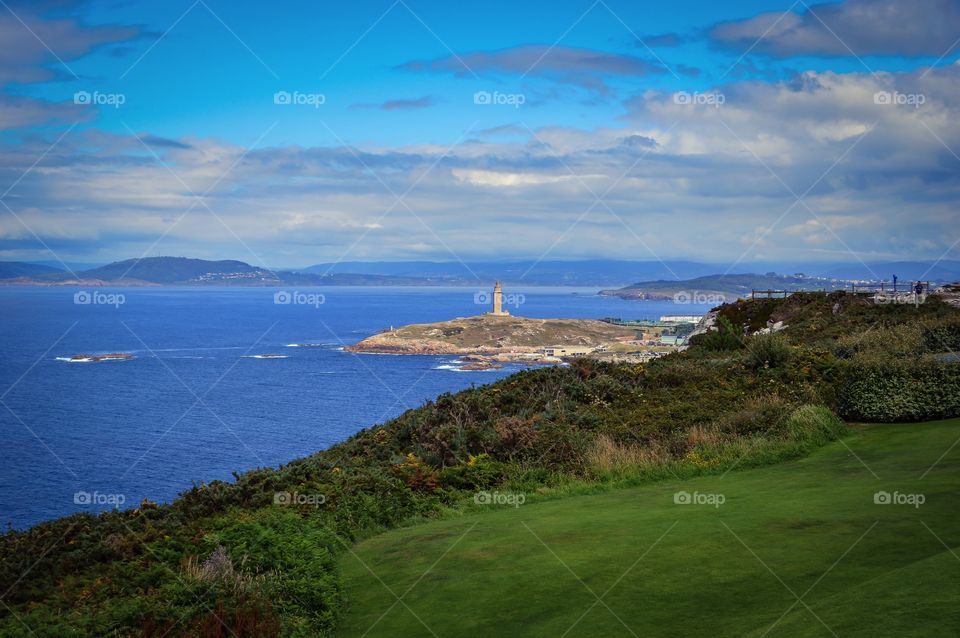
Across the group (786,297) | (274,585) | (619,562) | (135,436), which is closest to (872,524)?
(619,562)

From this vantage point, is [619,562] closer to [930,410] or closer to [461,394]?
[930,410]

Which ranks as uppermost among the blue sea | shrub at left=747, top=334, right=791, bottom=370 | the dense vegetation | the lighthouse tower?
the lighthouse tower

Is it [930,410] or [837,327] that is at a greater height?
[837,327]

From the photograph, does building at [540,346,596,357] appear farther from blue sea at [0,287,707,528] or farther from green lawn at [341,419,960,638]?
green lawn at [341,419,960,638]

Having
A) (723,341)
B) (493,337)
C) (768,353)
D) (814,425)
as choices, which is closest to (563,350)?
(493,337)

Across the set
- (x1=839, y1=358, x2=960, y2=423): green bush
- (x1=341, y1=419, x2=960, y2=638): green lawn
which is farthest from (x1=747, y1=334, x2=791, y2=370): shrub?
(x1=341, y1=419, x2=960, y2=638): green lawn

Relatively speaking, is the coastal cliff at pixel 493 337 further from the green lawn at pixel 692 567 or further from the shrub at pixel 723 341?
Result: the green lawn at pixel 692 567

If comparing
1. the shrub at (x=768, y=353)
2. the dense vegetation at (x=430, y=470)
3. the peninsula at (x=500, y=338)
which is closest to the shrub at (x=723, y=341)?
the dense vegetation at (x=430, y=470)
